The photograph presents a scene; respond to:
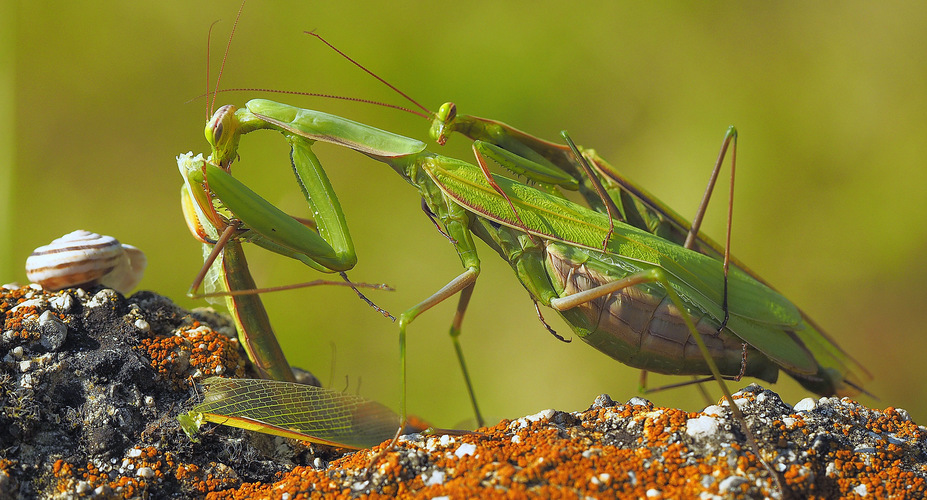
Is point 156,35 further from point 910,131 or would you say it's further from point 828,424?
point 910,131

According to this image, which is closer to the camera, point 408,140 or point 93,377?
point 93,377

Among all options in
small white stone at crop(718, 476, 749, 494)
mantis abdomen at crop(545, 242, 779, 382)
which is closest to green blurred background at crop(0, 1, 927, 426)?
mantis abdomen at crop(545, 242, 779, 382)

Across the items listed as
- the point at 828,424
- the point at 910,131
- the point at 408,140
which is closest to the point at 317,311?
the point at 408,140

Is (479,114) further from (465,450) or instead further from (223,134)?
(465,450)

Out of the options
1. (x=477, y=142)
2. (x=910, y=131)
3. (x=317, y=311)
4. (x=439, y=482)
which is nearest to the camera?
(x=439, y=482)

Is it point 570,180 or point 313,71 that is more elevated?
point 313,71

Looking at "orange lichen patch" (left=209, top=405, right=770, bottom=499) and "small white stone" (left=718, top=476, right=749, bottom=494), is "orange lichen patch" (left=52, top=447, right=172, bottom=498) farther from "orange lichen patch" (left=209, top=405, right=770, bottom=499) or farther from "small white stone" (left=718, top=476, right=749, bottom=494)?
"small white stone" (left=718, top=476, right=749, bottom=494)

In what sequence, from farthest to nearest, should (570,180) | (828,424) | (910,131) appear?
(910,131)
(570,180)
(828,424)
